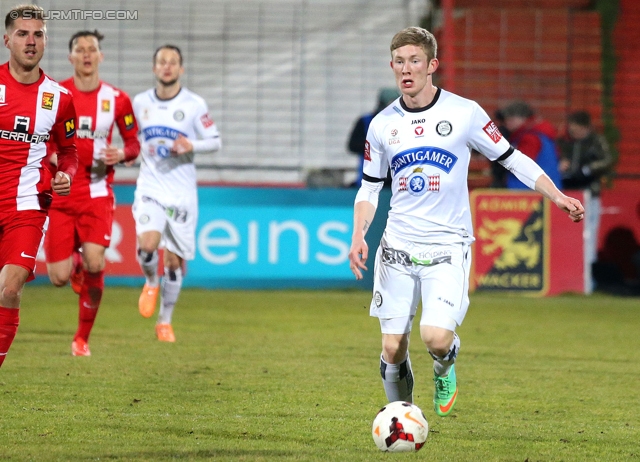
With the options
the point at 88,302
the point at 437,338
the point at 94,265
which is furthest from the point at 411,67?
the point at 88,302

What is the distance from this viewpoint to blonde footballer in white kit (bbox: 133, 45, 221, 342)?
9508mm

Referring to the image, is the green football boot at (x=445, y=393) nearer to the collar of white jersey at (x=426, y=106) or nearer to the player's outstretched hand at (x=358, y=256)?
the player's outstretched hand at (x=358, y=256)

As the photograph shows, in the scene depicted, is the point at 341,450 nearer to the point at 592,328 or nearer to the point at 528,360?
the point at 528,360

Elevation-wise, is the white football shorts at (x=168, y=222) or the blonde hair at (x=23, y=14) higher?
the blonde hair at (x=23, y=14)

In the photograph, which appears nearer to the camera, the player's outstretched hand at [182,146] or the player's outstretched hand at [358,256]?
the player's outstretched hand at [358,256]

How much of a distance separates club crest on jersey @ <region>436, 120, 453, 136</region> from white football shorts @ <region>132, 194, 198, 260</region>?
14.5 feet

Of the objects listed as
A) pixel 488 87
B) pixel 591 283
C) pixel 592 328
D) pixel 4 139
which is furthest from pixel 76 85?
pixel 488 87

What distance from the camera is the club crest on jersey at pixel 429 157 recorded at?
5516 mm

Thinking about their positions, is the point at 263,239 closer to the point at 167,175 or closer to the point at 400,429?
the point at 167,175

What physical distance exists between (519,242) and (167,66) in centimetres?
608

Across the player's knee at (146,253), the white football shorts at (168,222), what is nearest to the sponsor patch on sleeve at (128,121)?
the white football shorts at (168,222)

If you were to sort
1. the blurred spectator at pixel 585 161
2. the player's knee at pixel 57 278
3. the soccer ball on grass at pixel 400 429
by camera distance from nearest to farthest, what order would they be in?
the soccer ball on grass at pixel 400 429
the player's knee at pixel 57 278
the blurred spectator at pixel 585 161

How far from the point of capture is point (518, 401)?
682 centimetres

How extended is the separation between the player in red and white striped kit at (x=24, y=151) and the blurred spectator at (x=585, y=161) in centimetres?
956
